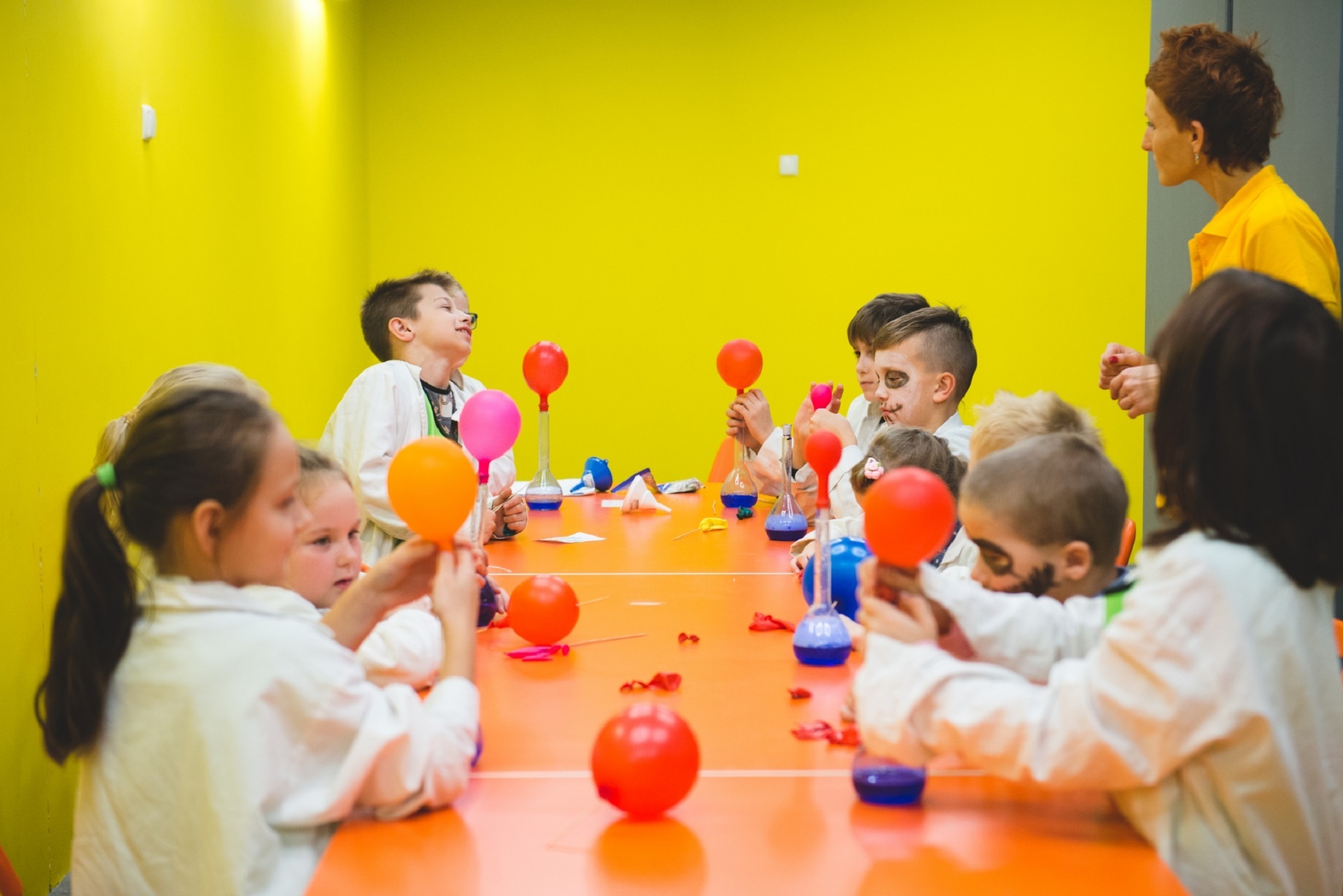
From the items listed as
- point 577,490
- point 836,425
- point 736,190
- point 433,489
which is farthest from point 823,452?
point 736,190

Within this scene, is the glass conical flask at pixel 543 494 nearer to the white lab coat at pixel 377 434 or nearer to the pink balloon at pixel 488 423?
the white lab coat at pixel 377 434

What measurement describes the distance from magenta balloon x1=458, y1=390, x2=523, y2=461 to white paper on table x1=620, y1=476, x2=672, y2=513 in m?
1.49

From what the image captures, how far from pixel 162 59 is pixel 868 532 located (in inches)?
134

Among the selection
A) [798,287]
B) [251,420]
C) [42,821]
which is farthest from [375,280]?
[251,420]

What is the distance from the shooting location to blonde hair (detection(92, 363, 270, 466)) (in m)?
1.41

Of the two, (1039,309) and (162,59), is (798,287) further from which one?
(162,59)

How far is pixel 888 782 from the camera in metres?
1.29

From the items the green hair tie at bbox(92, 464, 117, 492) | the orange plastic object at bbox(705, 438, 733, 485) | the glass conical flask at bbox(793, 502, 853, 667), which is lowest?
the orange plastic object at bbox(705, 438, 733, 485)

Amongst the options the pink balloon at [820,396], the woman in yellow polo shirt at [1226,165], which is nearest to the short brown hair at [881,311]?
the pink balloon at [820,396]

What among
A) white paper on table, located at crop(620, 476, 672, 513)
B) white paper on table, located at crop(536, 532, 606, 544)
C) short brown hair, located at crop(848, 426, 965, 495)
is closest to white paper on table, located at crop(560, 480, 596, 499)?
Answer: white paper on table, located at crop(620, 476, 672, 513)

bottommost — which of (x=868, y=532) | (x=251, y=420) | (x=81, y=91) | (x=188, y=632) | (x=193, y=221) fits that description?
(x=188, y=632)

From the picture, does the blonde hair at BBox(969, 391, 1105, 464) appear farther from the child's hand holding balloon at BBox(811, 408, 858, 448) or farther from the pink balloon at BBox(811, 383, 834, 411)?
the pink balloon at BBox(811, 383, 834, 411)

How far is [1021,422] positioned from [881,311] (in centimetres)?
161

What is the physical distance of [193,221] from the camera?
13.5 feet
